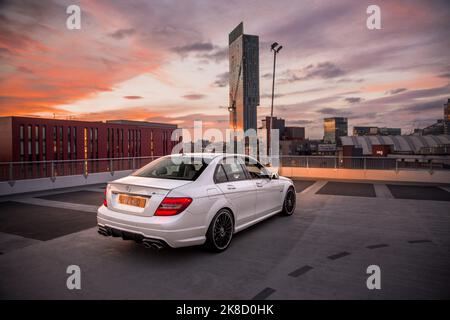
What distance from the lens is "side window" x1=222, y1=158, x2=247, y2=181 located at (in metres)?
4.84

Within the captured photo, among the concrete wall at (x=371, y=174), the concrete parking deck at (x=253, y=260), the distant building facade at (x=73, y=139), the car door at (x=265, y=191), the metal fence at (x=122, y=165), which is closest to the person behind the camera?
the concrete parking deck at (x=253, y=260)

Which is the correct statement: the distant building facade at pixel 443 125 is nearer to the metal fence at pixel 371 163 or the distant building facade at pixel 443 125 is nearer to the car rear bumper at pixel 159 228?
the metal fence at pixel 371 163

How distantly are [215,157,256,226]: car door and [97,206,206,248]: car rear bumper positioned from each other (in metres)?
0.87

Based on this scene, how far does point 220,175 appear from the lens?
4.60m

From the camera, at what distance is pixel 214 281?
336 cm

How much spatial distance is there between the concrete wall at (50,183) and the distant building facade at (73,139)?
230ft

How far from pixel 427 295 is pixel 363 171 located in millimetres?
13314

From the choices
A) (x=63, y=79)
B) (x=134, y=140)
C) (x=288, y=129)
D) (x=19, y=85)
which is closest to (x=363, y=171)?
(x=63, y=79)

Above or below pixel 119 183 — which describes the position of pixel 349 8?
above

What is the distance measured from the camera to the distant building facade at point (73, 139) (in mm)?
66375

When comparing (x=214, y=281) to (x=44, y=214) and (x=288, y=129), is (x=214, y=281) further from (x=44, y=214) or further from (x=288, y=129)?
(x=288, y=129)

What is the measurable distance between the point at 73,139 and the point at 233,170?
8764cm

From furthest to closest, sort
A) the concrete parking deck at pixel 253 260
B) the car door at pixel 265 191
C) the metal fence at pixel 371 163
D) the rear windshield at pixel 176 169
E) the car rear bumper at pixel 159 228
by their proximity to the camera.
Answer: the metal fence at pixel 371 163
the car door at pixel 265 191
the rear windshield at pixel 176 169
the car rear bumper at pixel 159 228
the concrete parking deck at pixel 253 260

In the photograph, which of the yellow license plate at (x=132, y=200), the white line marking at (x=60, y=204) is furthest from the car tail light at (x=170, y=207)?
the white line marking at (x=60, y=204)
